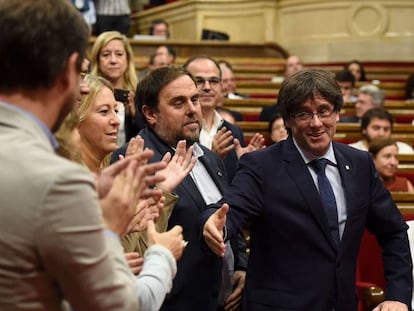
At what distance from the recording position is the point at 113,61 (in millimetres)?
5031

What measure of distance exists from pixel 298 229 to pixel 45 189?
62.2 inches

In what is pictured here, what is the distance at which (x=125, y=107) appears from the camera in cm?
442

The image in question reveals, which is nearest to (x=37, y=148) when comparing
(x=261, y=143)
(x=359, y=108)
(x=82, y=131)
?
(x=82, y=131)

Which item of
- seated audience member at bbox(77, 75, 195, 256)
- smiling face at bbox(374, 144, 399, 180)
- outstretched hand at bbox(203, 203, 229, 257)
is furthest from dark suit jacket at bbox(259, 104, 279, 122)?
outstretched hand at bbox(203, 203, 229, 257)

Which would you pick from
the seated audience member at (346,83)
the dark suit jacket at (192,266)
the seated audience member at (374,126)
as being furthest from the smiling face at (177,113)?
the seated audience member at (346,83)

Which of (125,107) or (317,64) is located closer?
(125,107)

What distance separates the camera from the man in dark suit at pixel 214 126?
389 cm

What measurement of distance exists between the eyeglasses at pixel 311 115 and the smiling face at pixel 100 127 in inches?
21.5

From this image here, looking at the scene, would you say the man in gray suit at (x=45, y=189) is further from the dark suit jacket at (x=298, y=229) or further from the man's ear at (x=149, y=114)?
the man's ear at (x=149, y=114)

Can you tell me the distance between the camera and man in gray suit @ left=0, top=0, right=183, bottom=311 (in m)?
1.36

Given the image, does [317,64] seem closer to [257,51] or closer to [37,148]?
[257,51]

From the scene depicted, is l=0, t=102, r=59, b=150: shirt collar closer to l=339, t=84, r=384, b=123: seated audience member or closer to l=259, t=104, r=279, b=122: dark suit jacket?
l=259, t=104, r=279, b=122: dark suit jacket

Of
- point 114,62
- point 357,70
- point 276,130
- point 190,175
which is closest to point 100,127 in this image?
point 190,175

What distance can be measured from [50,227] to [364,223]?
A: 5.73 ft
